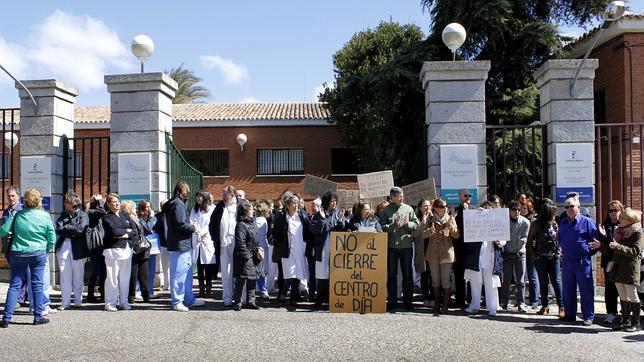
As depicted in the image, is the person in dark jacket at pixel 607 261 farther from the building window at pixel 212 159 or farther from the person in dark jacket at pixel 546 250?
the building window at pixel 212 159

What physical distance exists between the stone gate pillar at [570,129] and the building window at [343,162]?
1996cm

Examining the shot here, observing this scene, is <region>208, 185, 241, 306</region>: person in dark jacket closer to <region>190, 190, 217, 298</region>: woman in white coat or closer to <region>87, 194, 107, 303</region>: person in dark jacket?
<region>190, 190, 217, 298</region>: woman in white coat

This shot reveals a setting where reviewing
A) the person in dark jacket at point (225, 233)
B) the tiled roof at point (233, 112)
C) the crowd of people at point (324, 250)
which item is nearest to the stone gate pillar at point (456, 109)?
the crowd of people at point (324, 250)

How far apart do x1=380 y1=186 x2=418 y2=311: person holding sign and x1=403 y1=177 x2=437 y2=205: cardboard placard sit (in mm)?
804

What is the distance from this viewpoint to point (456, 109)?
10.8 m

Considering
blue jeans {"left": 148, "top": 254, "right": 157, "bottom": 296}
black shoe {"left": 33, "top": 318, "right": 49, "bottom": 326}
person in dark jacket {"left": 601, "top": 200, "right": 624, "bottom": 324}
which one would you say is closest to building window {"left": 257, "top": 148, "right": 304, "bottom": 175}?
blue jeans {"left": 148, "top": 254, "right": 157, "bottom": 296}

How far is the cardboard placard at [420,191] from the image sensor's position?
400 inches

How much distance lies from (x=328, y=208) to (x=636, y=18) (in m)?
13.6

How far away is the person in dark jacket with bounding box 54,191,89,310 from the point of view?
9.30 meters

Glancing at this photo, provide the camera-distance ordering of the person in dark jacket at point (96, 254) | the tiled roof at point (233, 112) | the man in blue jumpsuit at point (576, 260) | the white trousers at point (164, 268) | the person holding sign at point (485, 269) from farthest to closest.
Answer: the tiled roof at point (233, 112) → the white trousers at point (164, 268) → the person in dark jacket at point (96, 254) → the person holding sign at point (485, 269) → the man in blue jumpsuit at point (576, 260)

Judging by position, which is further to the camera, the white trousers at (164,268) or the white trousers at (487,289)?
the white trousers at (164,268)

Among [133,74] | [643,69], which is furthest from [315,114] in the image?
[133,74]

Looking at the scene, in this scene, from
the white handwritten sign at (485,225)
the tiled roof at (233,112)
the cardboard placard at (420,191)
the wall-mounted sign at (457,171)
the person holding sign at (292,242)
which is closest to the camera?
the white handwritten sign at (485,225)

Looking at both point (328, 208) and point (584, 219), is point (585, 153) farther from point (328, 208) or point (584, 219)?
point (328, 208)
